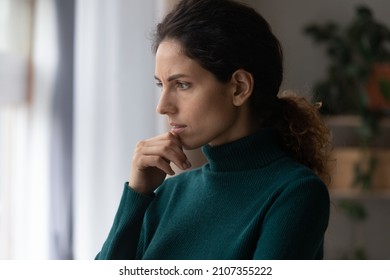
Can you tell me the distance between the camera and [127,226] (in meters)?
0.85

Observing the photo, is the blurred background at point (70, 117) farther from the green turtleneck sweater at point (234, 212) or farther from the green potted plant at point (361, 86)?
the green potted plant at point (361, 86)

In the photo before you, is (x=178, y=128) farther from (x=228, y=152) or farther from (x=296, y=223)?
(x=296, y=223)

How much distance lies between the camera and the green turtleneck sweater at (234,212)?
28.0 inches

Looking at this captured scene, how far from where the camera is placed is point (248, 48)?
30.3 inches

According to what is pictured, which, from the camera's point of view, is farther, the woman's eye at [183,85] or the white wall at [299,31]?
the white wall at [299,31]

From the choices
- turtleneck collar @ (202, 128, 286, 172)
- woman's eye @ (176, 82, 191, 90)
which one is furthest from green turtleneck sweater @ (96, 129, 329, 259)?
woman's eye @ (176, 82, 191, 90)

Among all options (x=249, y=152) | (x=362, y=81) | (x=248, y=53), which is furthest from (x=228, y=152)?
(x=362, y=81)

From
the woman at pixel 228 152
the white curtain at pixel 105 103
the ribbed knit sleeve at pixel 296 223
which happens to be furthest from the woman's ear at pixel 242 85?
the white curtain at pixel 105 103

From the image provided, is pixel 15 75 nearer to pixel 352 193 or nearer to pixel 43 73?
pixel 43 73

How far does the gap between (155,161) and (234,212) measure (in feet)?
0.42

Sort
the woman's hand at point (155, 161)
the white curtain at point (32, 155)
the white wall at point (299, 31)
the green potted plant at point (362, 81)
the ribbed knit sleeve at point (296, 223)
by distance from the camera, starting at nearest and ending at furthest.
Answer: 1. the ribbed knit sleeve at point (296, 223)
2. the woman's hand at point (155, 161)
3. the white curtain at point (32, 155)
4. the green potted plant at point (362, 81)
5. the white wall at point (299, 31)

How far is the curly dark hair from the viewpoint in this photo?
76 centimetres

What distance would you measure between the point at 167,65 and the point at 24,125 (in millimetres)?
1006

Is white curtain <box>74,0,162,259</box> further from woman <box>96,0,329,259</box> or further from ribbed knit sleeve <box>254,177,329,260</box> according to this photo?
ribbed knit sleeve <box>254,177,329,260</box>
